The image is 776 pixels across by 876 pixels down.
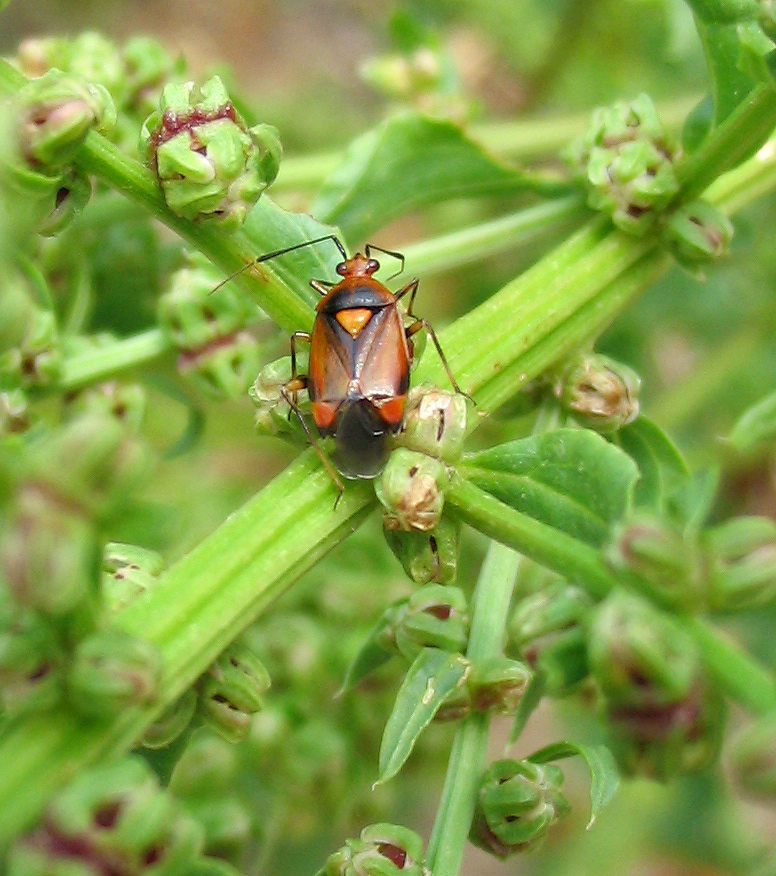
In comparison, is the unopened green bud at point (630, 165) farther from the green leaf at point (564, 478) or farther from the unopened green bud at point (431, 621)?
the unopened green bud at point (431, 621)

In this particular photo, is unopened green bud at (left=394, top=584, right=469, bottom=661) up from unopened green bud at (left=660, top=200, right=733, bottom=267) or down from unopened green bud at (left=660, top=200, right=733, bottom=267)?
down

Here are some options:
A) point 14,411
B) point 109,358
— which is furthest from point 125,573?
point 109,358

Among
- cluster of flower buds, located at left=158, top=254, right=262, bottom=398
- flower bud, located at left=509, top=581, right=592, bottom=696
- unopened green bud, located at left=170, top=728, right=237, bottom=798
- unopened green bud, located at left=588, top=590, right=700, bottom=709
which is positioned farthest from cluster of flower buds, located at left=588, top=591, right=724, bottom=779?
unopened green bud, located at left=170, top=728, right=237, bottom=798

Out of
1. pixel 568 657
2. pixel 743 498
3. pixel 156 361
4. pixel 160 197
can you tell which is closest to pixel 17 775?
pixel 568 657

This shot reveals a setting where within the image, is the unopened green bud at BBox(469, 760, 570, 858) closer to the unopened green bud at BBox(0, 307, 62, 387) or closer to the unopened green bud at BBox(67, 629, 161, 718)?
the unopened green bud at BBox(67, 629, 161, 718)

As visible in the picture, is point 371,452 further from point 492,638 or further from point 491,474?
point 492,638

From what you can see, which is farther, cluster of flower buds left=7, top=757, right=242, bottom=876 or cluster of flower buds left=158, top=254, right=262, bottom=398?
cluster of flower buds left=158, top=254, right=262, bottom=398

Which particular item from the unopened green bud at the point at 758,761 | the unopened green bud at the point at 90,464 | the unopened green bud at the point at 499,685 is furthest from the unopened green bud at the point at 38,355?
the unopened green bud at the point at 758,761
